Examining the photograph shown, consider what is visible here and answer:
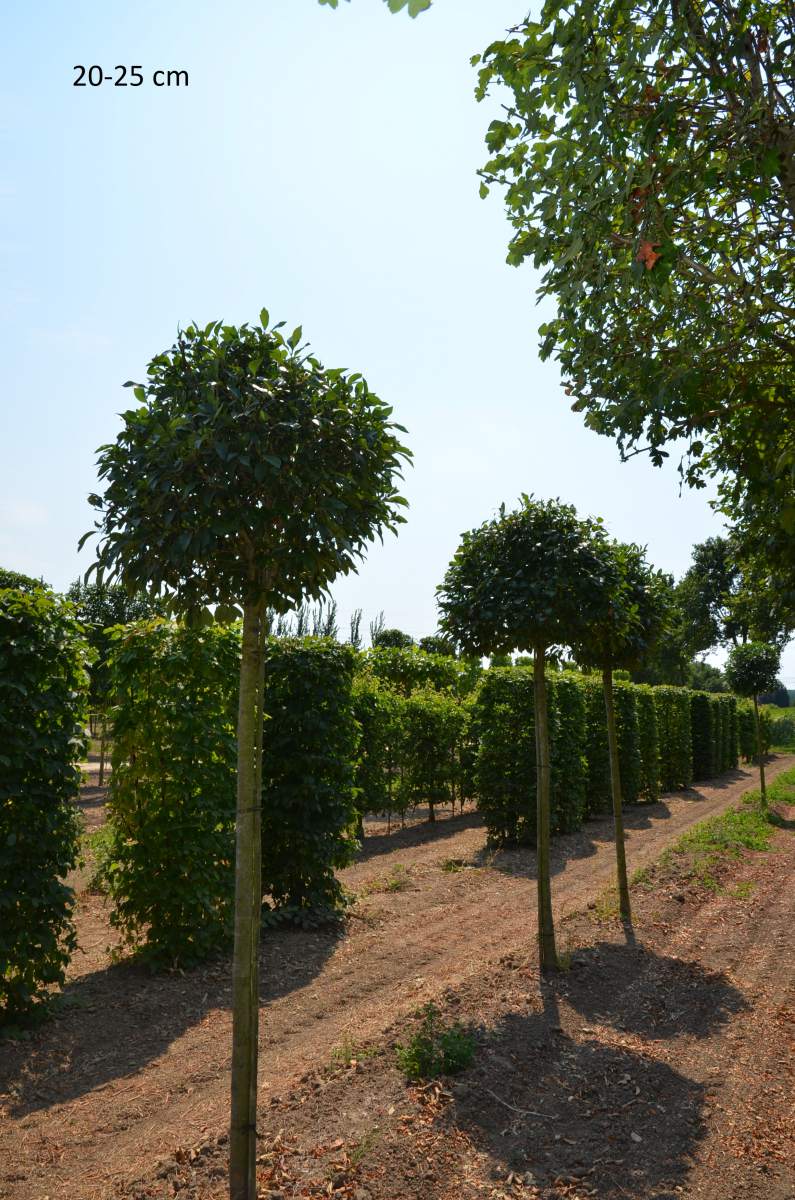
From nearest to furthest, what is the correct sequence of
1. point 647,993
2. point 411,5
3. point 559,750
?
1. point 411,5
2. point 647,993
3. point 559,750

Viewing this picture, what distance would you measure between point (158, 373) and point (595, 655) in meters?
6.16

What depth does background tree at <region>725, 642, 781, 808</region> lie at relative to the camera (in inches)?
726

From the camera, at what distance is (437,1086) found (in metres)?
4.39

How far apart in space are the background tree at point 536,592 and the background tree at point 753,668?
13246 millimetres

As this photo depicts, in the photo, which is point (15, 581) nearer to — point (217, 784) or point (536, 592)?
point (217, 784)

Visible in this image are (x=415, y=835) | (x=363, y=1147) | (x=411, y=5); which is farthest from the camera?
(x=415, y=835)

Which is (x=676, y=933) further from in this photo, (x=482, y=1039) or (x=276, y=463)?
(x=276, y=463)

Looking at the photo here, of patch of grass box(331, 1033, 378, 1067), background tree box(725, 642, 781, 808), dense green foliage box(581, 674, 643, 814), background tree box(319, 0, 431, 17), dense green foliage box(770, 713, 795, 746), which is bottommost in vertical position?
dense green foliage box(770, 713, 795, 746)

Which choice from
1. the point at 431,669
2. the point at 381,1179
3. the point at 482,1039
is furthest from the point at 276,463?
the point at 431,669

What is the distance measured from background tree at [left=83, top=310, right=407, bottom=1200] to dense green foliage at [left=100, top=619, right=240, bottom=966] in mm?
2963

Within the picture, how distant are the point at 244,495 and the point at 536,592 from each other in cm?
352

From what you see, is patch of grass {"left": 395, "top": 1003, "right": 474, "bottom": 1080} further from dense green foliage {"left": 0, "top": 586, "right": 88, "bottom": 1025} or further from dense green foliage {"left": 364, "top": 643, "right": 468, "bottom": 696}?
dense green foliage {"left": 364, "top": 643, "right": 468, "bottom": 696}

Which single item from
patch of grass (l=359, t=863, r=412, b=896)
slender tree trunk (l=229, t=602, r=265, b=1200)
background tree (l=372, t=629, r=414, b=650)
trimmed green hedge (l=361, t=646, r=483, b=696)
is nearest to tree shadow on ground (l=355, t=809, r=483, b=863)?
patch of grass (l=359, t=863, r=412, b=896)

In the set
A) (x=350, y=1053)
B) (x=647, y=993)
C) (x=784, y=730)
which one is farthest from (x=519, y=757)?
(x=784, y=730)
